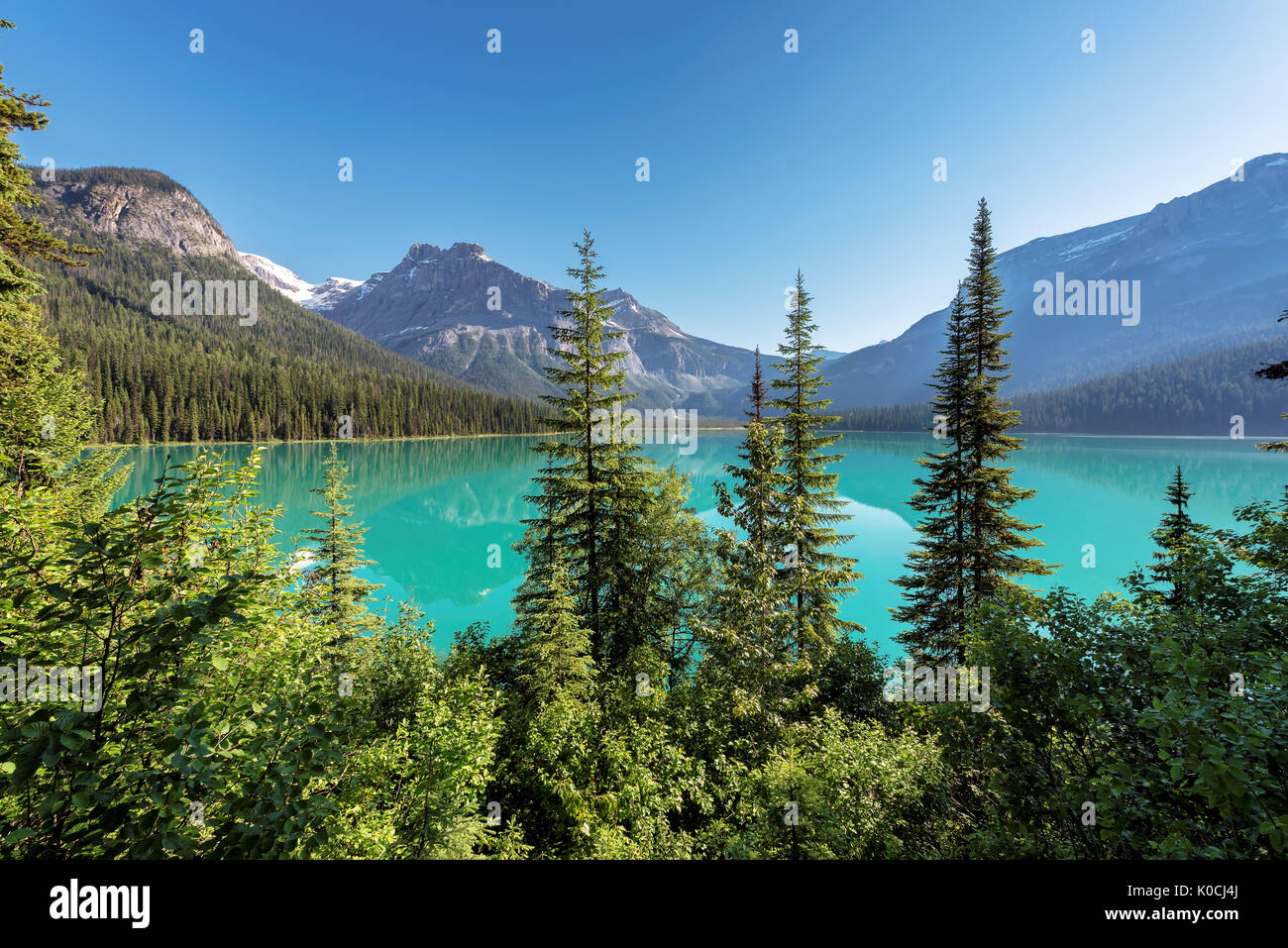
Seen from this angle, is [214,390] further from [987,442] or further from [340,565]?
[987,442]

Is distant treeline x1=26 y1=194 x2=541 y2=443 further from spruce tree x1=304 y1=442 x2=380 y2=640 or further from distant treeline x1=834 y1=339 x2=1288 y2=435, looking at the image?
distant treeline x1=834 y1=339 x2=1288 y2=435

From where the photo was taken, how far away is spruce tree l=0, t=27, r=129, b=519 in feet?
35.4

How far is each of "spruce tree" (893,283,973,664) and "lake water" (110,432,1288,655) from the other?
2509mm

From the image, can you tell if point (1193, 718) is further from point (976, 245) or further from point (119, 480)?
point (119, 480)

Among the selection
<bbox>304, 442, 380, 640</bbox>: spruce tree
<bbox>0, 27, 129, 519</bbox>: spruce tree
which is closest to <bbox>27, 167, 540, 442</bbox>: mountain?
<bbox>0, 27, 129, 519</bbox>: spruce tree

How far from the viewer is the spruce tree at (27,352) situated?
10797mm

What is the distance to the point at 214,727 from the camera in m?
3.63

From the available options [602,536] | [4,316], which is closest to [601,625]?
[602,536]

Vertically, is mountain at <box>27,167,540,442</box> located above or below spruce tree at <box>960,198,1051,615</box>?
above

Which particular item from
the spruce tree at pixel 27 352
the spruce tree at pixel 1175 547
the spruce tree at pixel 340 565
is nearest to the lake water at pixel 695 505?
the spruce tree at pixel 27 352

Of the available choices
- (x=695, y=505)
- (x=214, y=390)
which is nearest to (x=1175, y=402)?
(x=695, y=505)

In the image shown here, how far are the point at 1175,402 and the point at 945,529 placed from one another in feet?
757

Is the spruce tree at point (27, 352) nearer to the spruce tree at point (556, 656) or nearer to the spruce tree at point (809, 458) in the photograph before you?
the spruce tree at point (556, 656)

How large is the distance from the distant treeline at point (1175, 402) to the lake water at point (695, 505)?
6280 cm
